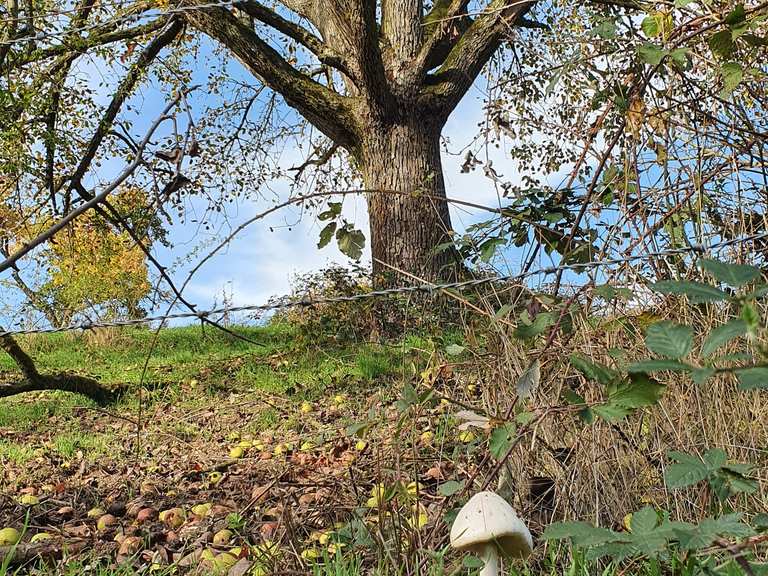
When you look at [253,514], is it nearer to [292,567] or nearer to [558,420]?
[292,567]

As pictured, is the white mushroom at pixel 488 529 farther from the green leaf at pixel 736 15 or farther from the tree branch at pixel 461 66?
the tree branch at pixel 461 66

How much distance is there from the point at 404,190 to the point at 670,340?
6.86 m

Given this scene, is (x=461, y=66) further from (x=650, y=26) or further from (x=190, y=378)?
→ (x=650, y=26)

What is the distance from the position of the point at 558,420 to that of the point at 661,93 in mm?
1331

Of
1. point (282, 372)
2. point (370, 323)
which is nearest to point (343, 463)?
point (282, 372)

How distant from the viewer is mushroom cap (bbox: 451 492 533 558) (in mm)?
1561

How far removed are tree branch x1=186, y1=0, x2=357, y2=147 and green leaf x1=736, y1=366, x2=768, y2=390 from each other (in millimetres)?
7138

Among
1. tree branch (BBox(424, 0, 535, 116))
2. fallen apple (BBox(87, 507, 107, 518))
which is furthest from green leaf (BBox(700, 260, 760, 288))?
tree branch (BBox(424, 0, 535, 116))

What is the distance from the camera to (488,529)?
1555mm

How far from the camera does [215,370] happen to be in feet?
23.1

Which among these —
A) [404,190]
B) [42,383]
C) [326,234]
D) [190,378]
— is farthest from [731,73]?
[404,190]

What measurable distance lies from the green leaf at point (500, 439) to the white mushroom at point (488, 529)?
160 millimetres

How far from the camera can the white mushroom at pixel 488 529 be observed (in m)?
1.56


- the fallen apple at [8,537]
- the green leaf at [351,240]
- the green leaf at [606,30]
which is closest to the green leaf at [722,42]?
the green leaf at [606,30]
